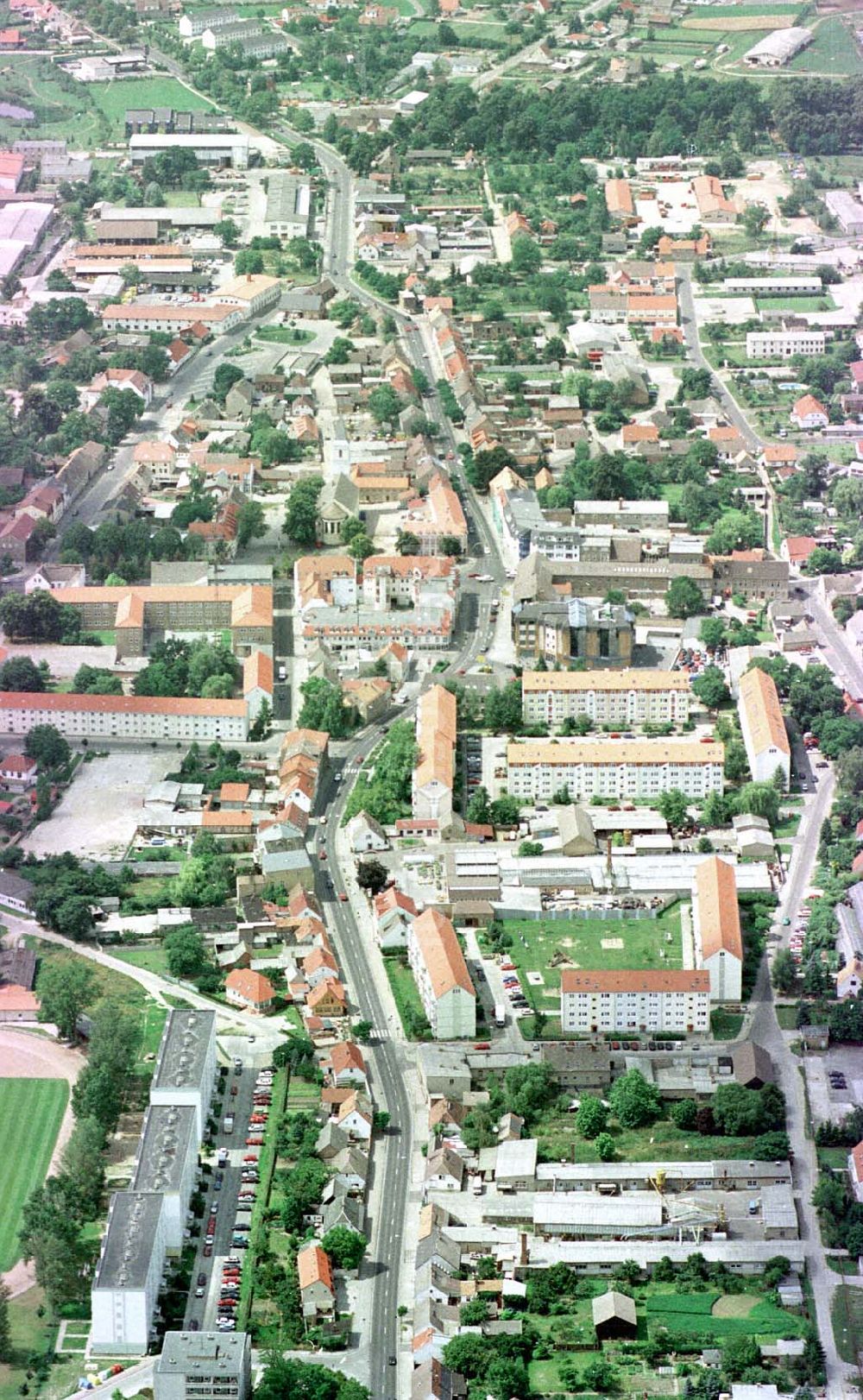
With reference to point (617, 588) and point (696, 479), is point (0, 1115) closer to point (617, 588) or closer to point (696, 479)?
point (617, 588)

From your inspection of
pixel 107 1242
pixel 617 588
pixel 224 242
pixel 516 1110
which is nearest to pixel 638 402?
pixel 617 588

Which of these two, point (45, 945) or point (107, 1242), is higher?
point (45, 945)

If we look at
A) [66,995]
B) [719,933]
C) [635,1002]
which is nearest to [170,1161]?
[66,995]

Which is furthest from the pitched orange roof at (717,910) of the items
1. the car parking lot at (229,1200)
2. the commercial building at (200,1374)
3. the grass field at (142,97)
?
the grass field at (142,97)

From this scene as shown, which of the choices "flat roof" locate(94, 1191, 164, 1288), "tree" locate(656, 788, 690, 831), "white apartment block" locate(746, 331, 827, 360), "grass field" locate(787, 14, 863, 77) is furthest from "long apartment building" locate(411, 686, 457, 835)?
"grass field" locate(787, 14, 863, 77)

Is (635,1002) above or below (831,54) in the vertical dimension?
below

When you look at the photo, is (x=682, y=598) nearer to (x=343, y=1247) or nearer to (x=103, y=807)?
(x=103, y=807)

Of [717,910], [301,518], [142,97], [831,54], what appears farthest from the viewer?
[831,54]

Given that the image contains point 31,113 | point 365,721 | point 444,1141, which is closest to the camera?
point 444,1141
